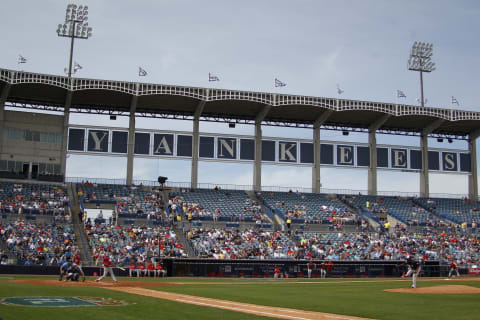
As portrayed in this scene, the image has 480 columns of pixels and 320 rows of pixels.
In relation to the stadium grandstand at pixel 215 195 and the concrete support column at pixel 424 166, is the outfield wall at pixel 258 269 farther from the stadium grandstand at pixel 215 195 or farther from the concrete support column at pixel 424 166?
the concrete support column at pixel 424 166

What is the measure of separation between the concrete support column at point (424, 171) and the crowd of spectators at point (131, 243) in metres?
30.8

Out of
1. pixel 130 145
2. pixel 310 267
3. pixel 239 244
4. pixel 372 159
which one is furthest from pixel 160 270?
pixel 372 159

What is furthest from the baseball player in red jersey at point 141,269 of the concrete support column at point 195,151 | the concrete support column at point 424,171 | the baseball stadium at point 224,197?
the concrete support column at point 424,171

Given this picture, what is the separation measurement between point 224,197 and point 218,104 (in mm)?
9328

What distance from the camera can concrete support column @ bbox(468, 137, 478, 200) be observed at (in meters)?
63.5

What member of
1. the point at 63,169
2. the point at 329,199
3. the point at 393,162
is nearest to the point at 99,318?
the point at 63,169

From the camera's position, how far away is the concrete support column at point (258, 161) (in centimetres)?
5738

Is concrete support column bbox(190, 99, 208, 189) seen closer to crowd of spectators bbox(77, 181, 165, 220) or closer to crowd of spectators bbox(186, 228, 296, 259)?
crowd of spectators bbox(77, 181, 165, 220)

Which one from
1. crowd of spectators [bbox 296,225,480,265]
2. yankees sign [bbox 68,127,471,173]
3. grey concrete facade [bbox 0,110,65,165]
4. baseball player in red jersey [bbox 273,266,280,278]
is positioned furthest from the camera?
yankees sign [bbox 68,127,471,173]

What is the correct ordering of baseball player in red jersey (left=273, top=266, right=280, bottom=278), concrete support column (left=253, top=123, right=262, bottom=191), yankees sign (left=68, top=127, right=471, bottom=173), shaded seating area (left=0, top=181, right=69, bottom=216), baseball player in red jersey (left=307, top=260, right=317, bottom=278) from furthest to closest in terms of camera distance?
concrete support column (left=253, top=123, right=262, bottom=191), yankees sign (left=68, top=127, right=471, bottom=173), shaded seating area (left=0, top=181, right=69, bottom=216), baseball player in red jersey (left=307, top=260, right=317, bottom=278), baseball player in red jersey (left=273, top=266, right=280, bottom=278)

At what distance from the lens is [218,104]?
54500 millimetres

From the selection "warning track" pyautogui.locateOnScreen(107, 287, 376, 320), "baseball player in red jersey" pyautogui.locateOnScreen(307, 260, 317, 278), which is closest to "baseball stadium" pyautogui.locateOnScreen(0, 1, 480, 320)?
"baseball player in red jersey" pyautogui.locateOnScreen(307, 260, 317, 278)

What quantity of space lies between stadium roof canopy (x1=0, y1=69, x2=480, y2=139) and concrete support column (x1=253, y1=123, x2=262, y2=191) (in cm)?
150

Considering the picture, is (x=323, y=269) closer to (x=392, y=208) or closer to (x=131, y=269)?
(x=131, y=269)
